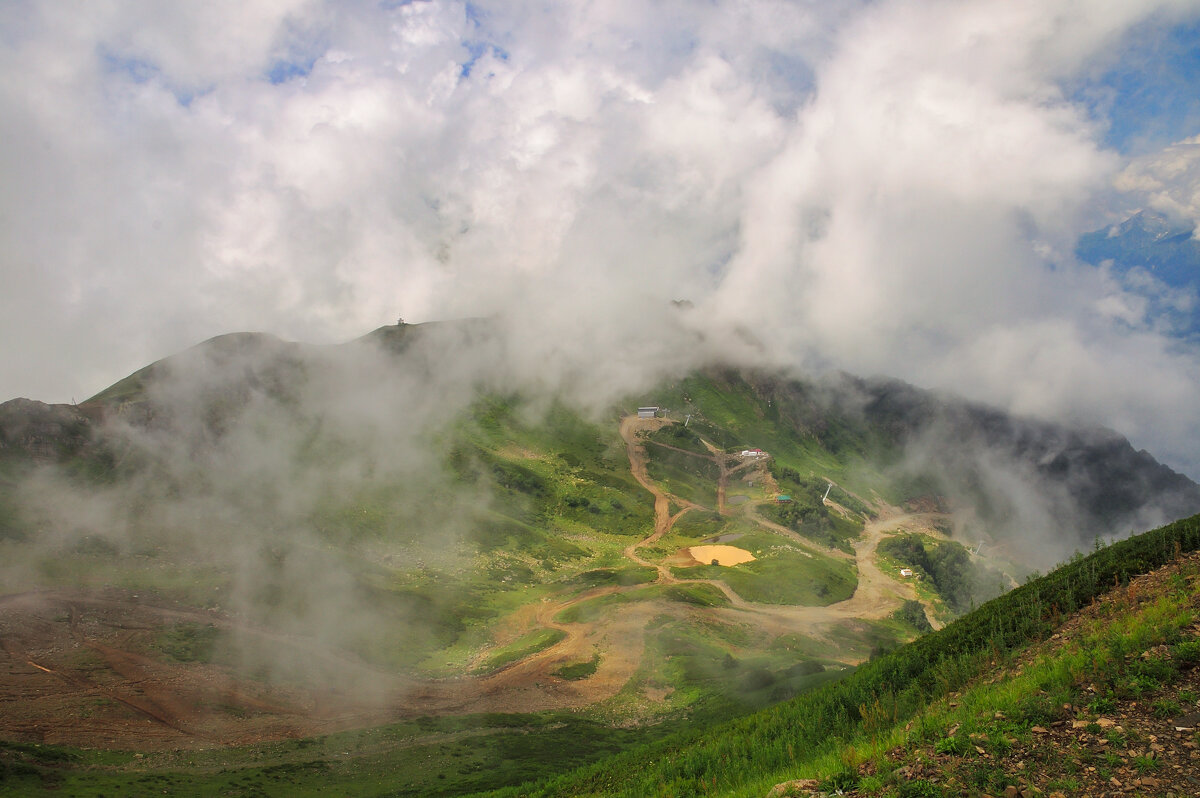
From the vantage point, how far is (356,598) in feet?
304

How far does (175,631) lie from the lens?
73.4 meters

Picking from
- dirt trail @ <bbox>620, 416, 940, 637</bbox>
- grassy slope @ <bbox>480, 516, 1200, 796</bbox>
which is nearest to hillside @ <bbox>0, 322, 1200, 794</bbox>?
dirt trail @ <bbox>620, 416, 940, 637</bbox>

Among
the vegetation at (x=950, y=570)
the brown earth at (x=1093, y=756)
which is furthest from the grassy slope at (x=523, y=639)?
the vegetation at (x=950, y=570)

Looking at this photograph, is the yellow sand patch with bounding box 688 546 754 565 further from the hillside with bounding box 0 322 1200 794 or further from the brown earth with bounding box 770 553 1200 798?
the brown earth with bounding box 770 553 1200 798

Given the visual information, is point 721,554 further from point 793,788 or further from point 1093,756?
point 1093,756

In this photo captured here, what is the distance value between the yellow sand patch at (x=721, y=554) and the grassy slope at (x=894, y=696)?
108298 millimetres

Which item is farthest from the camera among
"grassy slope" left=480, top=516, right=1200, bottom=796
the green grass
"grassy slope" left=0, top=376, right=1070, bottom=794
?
the green grass

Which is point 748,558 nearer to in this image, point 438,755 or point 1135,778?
point 438,755

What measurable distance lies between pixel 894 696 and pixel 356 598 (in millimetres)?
87509

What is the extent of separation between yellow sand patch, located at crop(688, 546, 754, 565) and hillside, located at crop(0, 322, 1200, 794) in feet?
2.55

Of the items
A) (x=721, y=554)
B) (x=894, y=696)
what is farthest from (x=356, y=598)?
(x=721, y=554)

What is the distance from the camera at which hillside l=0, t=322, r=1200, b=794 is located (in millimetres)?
57812

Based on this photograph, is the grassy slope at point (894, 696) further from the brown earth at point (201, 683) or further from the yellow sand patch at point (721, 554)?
the yellow sand patch at point (721, 554)

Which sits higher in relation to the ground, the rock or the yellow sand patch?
the rock
